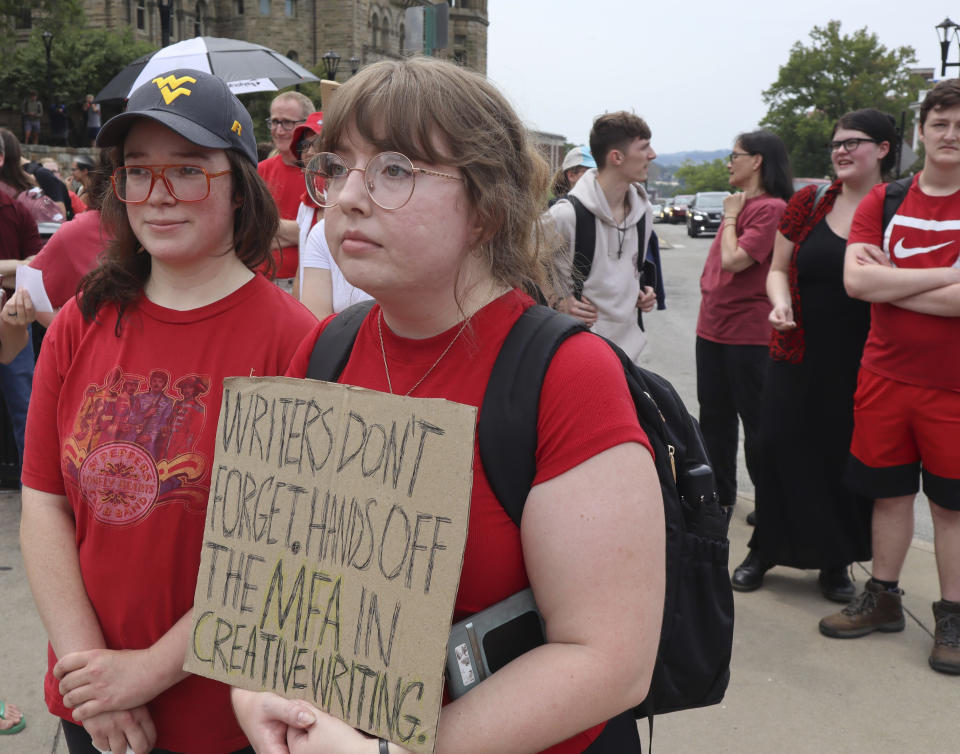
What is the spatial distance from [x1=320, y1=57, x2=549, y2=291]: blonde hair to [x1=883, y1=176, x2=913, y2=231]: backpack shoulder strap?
2.67m

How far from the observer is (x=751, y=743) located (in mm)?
3143

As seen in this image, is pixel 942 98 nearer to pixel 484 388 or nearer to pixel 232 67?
pixel 484 388

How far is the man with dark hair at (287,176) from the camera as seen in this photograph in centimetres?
485

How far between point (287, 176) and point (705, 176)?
305 ft

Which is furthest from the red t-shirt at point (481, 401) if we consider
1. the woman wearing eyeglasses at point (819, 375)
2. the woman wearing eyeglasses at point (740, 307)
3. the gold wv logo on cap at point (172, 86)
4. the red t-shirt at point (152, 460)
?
the woman wearing eyeglasses at point (740, 307)

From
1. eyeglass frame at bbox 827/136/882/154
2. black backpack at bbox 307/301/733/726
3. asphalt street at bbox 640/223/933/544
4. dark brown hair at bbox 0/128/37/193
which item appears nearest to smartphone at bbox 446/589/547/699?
black backpack at bbox 307/301/733/726

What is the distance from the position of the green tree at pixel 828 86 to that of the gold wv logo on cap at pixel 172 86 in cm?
6052

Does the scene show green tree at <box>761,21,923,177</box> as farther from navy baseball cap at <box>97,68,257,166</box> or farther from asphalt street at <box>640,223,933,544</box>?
navy baseball cap at <box>97,68,257,166</box>

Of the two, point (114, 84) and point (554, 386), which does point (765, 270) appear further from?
point (114, 84)

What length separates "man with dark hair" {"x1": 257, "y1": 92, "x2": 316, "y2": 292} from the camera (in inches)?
191

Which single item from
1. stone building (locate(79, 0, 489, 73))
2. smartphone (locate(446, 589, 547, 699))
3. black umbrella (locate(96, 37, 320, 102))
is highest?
stone building (locate(79, 0, 489, 73))

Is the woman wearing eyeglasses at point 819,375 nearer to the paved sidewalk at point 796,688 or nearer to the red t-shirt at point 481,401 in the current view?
the paved sidewalk at point 796,688

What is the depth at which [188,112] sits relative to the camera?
1799 mm

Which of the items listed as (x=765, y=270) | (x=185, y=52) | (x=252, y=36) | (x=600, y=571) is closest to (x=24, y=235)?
(x=185, y=52)
